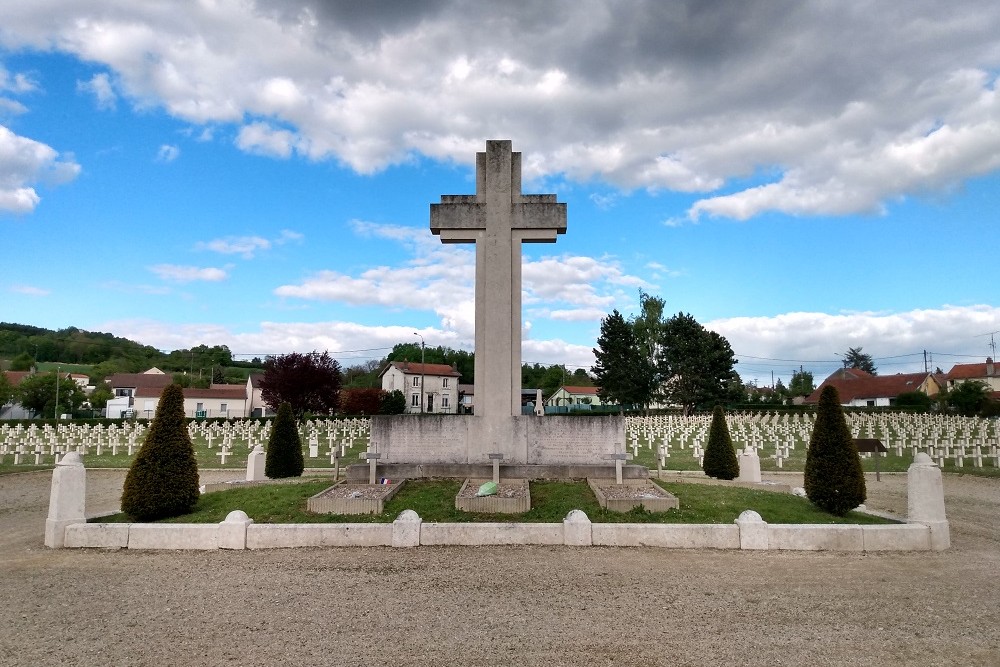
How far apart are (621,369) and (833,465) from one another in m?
49.8

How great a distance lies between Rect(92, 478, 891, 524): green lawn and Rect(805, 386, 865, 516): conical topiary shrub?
0.78 ft

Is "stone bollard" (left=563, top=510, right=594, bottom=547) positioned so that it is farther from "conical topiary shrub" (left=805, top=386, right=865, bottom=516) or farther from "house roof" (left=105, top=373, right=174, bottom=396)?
"house roof" (left=105, top=373, right=174, bottom=396)

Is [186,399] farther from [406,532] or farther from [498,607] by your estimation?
[498,607]

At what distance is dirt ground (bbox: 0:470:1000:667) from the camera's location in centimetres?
451

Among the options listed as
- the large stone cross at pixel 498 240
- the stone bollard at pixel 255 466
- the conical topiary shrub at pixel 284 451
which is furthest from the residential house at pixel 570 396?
the large stone cross at pixel 498 240

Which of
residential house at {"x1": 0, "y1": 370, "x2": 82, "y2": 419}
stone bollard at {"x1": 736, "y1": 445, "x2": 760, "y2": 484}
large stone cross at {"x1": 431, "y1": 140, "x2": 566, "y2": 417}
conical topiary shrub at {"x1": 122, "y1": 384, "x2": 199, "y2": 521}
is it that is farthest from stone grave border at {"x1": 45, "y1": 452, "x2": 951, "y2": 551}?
residential house at {"x1": 0, "y1": 370, "x2": 82, "y2": 419}

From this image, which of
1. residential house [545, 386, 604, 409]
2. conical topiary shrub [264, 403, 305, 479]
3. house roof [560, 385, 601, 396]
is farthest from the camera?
house roof [560, 385, 601, 396]

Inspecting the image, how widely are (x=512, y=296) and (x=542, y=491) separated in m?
3.87

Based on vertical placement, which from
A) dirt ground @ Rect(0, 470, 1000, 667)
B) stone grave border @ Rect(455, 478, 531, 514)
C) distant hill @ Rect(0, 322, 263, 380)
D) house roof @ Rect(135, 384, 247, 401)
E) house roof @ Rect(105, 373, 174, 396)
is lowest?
dirt ground @ Rect(0, 470, 1000, 667)

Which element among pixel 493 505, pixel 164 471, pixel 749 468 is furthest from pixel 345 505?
pixel 749 468

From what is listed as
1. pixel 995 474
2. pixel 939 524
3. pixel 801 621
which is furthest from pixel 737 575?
pixel 995 474

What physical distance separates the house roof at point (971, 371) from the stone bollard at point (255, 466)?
87.2m

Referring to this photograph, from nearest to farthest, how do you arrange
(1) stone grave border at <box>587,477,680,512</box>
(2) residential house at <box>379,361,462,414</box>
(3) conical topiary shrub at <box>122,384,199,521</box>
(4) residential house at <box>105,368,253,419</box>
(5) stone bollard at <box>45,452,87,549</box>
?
(5) stone bollard at <box>45,452,87,549</box>
(3) conical topiary shrub at <box>122,384,199,521</box>
(1) stone grave border at <box>587,477,680,512</box>
(4) residential house at <box>105,368,253,419</box>
(2) residential house at <box>379,361,462,414</box>

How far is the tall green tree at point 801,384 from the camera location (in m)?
90.4
